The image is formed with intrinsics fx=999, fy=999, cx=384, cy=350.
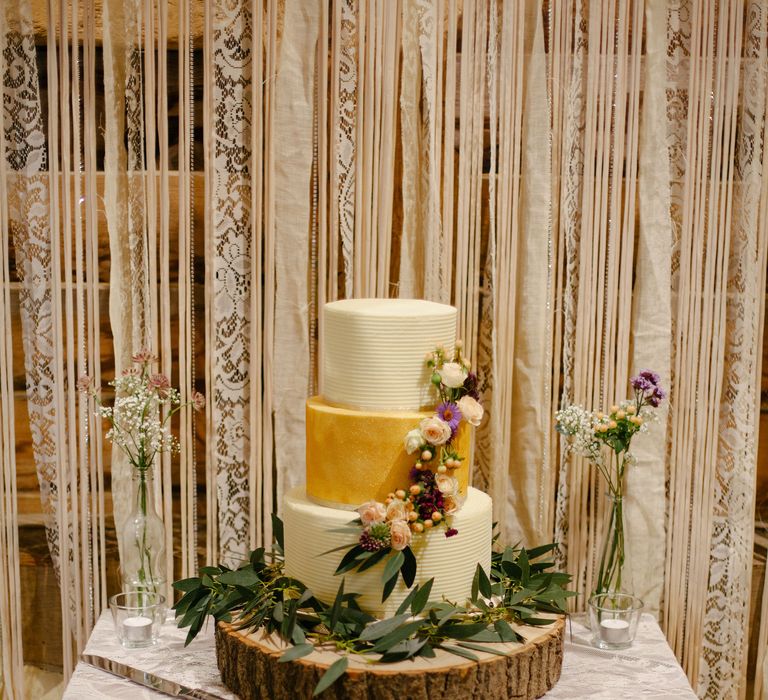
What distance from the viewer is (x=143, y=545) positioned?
2061 mm

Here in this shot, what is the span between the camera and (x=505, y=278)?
7.39 feet

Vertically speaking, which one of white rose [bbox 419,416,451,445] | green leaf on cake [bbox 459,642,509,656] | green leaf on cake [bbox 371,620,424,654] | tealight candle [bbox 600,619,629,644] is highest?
white rose [bbox 419,416,451,445]

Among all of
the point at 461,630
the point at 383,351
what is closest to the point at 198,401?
the point at 383,351

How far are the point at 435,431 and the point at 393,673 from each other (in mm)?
403

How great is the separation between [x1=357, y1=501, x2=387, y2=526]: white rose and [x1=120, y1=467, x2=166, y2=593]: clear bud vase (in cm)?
56

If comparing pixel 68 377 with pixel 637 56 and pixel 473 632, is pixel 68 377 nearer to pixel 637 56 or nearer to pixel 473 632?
pixel 473 632

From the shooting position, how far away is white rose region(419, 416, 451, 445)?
5.60ft

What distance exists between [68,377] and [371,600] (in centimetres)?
90

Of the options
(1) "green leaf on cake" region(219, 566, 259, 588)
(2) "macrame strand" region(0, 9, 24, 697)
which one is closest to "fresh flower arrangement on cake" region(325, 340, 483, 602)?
(1) "green leaf on cake" region(219, 566, 259, 588)

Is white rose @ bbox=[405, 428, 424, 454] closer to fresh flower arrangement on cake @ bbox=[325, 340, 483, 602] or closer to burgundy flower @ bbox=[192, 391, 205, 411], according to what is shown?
fresh flower arrangement on cake @ bbox=[325, 340, 483, 602]

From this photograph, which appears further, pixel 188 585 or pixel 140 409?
pixel 140 409

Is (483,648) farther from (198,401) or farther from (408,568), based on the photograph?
(198,401)

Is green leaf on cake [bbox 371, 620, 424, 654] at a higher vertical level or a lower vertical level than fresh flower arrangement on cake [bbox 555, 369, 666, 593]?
lower

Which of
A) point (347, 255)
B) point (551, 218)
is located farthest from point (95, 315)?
point (551, 218)
